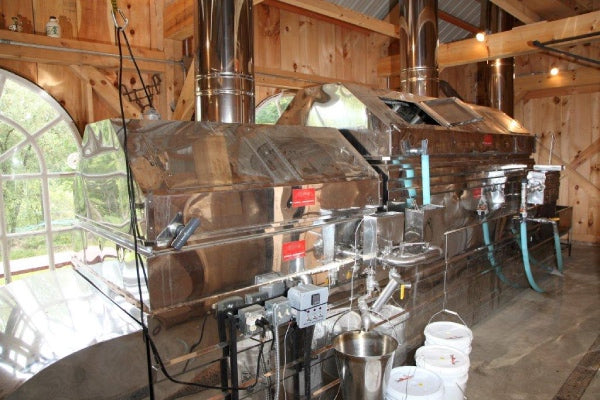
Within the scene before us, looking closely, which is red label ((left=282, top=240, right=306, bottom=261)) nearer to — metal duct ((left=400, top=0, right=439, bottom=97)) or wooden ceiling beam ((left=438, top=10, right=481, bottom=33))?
metal duct ((left=400, top=0, right=439, bottom=97))

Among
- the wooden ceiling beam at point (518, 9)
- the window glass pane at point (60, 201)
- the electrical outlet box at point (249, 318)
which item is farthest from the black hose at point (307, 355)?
the wooden ceiling beam at point (518, 9)

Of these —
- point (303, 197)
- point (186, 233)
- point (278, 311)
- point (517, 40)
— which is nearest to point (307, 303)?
point (278, 311)

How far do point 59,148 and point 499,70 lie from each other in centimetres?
480

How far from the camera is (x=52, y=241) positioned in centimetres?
332

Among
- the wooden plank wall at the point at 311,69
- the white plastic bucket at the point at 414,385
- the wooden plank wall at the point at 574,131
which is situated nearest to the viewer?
the white plastic bucket at the point at 414,385

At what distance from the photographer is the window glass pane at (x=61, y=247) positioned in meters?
3.34

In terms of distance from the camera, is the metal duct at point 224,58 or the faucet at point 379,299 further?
the metal duct at point 224,58

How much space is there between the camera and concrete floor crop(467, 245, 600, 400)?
2514mm

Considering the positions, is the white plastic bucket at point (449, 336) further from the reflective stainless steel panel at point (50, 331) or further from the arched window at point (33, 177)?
the arched window at point (33, 177)

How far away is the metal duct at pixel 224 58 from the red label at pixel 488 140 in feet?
6.32

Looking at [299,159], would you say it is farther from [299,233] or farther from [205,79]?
[205,79]

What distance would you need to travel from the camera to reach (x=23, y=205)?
319cm

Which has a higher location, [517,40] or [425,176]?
[517,40]

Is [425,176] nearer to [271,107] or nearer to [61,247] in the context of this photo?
[271,107]
